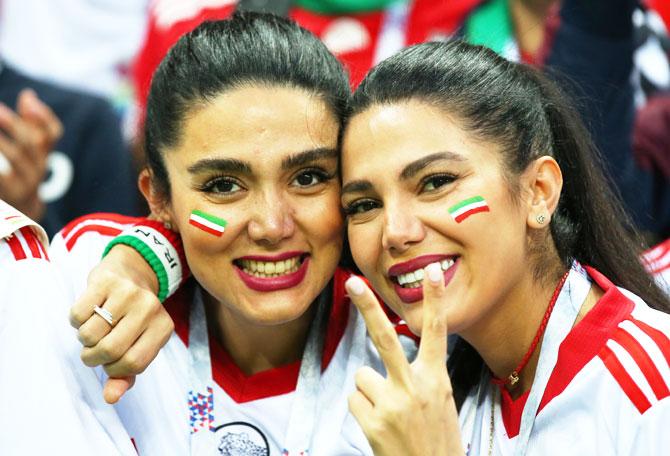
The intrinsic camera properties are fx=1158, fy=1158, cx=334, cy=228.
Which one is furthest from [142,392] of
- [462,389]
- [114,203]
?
[114,203]

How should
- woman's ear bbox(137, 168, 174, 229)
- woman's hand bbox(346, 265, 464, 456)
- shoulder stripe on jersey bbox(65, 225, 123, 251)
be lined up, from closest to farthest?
woman's hand bbox(346, 265, 464, 456) < woman's ear bbox(137, 168, 174, 229) < shoulder stripe on jersey bbox(65, 225, 123, 251)

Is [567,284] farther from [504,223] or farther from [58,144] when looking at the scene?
[58,144]

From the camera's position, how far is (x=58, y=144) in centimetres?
355

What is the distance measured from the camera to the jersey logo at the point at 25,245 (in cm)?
212

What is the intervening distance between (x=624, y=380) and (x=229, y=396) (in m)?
0.85

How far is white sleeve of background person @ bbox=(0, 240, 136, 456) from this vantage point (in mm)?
1985

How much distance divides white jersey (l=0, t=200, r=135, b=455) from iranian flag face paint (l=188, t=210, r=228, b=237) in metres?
0.28

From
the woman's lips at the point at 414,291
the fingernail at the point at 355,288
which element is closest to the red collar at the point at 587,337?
the woman's lips at the point at 414,291

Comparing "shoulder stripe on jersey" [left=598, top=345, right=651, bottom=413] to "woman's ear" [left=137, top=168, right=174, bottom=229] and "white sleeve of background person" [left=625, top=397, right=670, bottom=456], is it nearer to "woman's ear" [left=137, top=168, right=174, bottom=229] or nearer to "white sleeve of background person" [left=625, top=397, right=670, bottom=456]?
"white sleeve of background person" [left=625, top=397, right=670, bottom=456]

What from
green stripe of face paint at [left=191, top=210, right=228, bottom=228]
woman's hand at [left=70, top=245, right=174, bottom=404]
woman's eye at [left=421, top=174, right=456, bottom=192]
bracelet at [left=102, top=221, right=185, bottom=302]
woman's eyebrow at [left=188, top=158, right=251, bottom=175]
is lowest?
woman's hand at [left=70, top=245, right=174, bottom=404]

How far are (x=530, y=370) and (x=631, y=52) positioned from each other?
1.35 metres

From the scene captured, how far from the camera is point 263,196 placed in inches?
86.7

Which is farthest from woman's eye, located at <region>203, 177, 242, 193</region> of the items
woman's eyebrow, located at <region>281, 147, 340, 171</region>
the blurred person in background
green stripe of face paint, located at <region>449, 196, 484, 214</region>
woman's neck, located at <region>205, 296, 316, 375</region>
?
the blurred person in background

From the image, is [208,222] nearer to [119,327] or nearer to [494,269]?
[119,327]
